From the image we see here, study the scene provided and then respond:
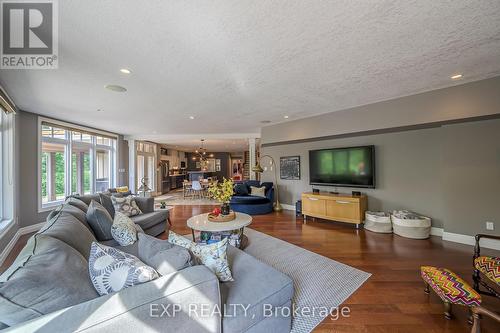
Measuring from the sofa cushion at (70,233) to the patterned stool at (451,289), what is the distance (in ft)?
9.70

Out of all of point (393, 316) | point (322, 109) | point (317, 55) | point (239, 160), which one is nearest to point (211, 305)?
point (393, 316)

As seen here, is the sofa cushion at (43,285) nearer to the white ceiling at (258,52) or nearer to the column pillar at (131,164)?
the white ceiling at (258,52)

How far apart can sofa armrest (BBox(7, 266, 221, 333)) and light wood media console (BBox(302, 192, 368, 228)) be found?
396cm

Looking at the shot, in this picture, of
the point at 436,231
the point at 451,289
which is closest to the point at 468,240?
the point at 436,231

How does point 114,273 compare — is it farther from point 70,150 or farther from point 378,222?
point 70,150

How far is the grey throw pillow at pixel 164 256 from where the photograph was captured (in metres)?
1.28

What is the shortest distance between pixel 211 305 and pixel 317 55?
8.38ft

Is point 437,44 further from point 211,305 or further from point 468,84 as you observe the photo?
point 211,305

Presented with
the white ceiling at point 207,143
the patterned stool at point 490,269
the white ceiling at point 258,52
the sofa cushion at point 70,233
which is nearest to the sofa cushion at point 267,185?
the white ceiling at point 207,143

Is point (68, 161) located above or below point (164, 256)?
above

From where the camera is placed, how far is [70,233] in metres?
1.61

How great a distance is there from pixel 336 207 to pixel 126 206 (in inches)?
169

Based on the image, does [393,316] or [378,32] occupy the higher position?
[378,32]

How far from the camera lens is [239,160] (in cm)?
1512
